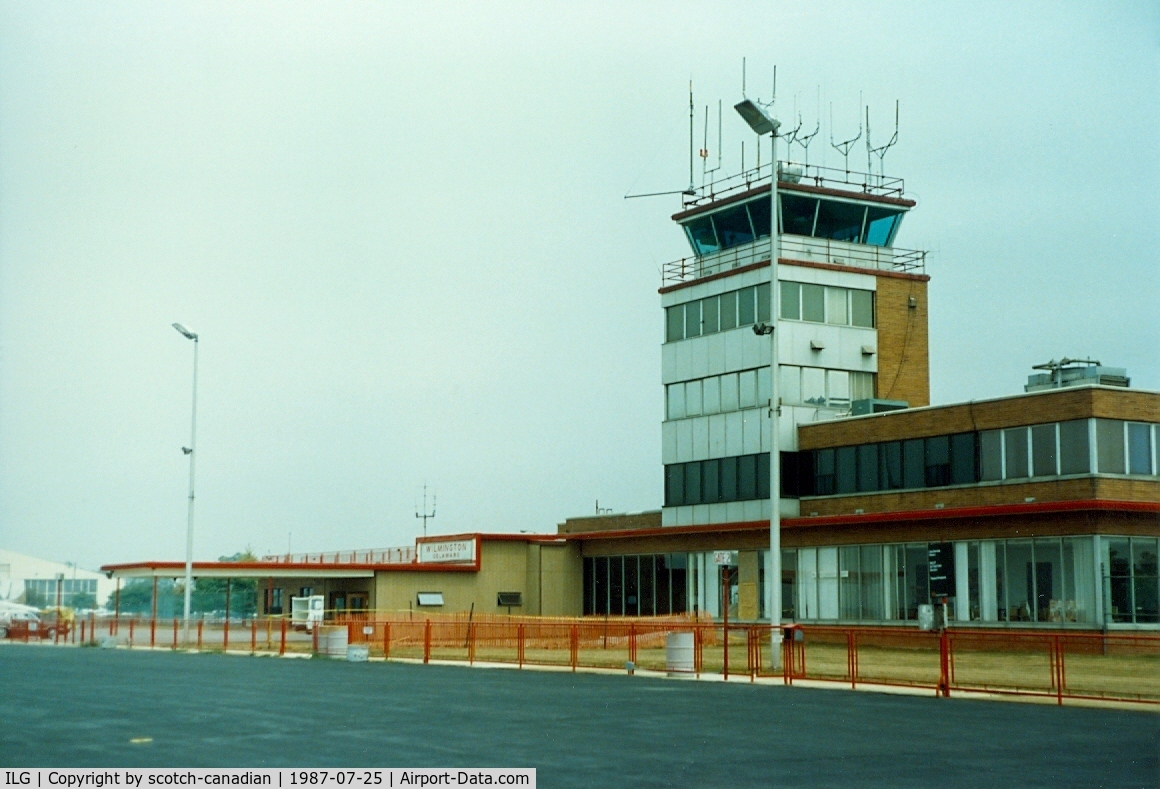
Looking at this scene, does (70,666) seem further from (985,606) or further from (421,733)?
(985,606)

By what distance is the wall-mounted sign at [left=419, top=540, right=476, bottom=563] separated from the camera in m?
65.7

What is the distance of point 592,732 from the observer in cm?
1798

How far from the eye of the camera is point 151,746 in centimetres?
1549

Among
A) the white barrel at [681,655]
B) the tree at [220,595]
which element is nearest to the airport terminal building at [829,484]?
the white barrel at [681,655]

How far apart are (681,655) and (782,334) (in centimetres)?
2616

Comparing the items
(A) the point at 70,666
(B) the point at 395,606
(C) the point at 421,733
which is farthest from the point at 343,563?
(C) the point at 421,733

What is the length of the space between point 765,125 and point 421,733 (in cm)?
2300

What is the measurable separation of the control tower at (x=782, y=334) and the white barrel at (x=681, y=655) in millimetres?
23639

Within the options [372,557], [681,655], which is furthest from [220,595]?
[681,655]

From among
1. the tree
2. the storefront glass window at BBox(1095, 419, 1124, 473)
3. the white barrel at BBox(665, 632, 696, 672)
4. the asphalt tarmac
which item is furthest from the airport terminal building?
the tree

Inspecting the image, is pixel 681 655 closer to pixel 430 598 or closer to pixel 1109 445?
pixel 1109 445

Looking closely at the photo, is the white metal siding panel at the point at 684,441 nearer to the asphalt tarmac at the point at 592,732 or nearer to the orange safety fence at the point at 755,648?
the orange safety fence at the point at 755,648

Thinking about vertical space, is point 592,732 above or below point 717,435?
below

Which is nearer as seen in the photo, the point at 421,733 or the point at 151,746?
the point at 151,746
